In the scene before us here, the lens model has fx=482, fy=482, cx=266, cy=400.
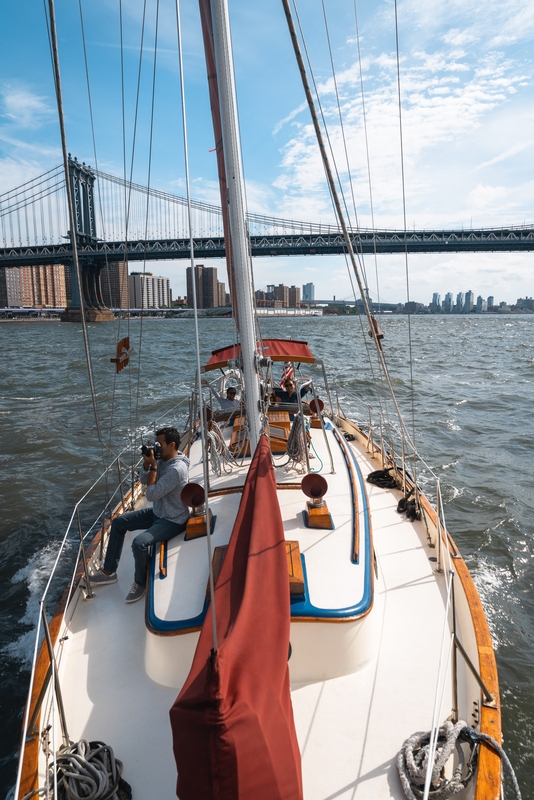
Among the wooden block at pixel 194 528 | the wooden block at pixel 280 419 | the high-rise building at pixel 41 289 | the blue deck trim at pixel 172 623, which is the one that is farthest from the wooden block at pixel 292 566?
the high-rise building at pixel 41 289

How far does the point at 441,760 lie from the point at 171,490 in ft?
8.29

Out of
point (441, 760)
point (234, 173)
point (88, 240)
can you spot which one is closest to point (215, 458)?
point (234, 173)

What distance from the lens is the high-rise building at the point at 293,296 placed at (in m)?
86.8

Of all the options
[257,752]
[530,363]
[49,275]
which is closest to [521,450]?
[257,752]

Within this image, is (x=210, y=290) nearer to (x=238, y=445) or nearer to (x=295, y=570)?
(x=238, y=445)

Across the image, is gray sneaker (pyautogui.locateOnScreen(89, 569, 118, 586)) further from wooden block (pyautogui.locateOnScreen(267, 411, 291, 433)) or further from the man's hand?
wooden block (pyautogui.locateOnScreen(267, 411, 291, 433))

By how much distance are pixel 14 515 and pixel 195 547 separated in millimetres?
5992

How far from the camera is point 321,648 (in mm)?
3137

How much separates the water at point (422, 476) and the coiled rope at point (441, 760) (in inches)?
76.1

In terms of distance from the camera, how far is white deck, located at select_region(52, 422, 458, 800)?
2650 millimetres

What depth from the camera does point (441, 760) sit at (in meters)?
2.46

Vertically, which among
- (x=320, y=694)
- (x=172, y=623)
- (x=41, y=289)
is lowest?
(x=320, y=694)

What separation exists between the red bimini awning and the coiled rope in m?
4.97

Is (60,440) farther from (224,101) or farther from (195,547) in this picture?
(224,101)
